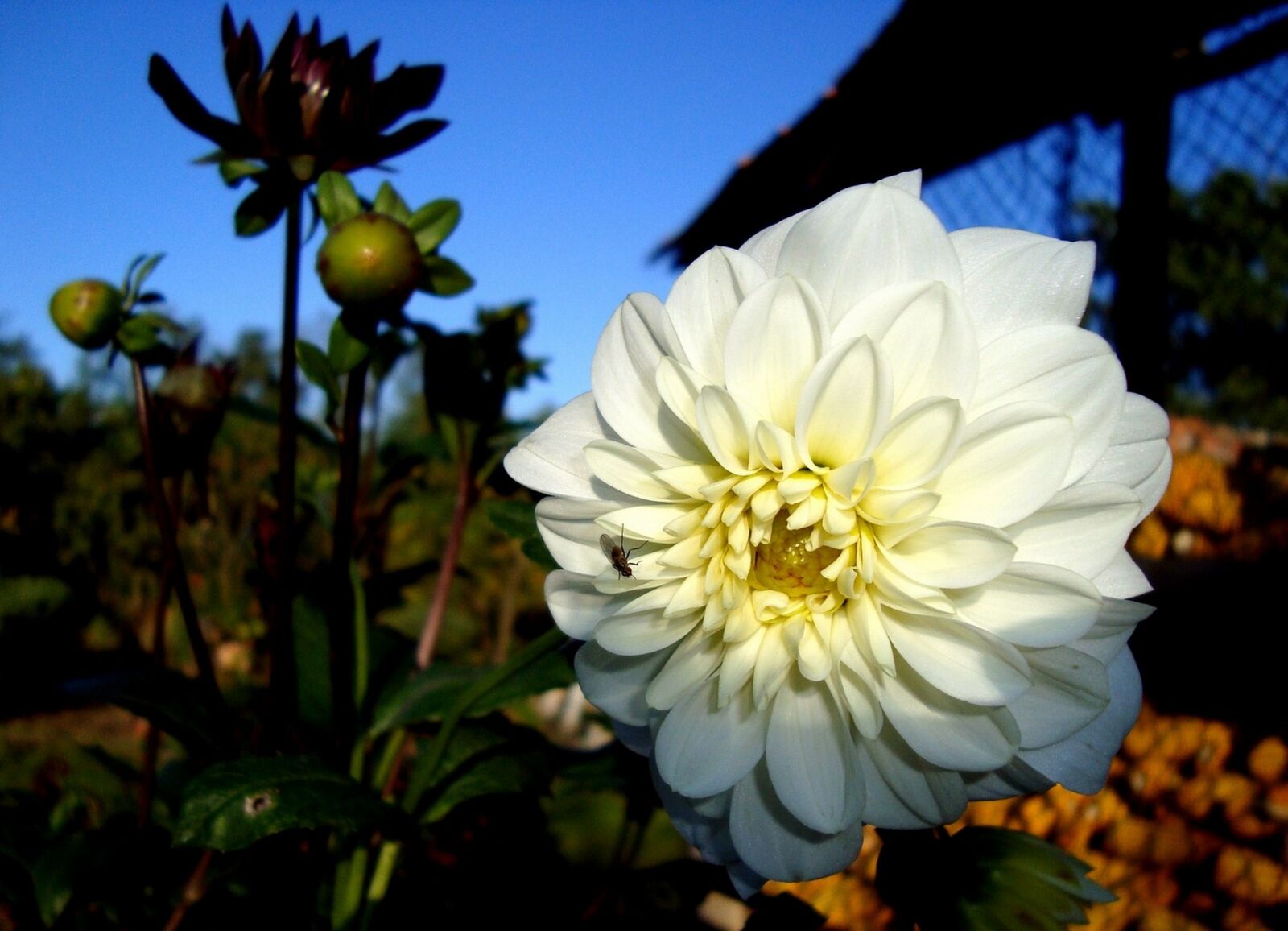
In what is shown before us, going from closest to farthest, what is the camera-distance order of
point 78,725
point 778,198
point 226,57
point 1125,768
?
1. point 226,57
2. point 1125,768
3. point 778,198
4. point 78,725

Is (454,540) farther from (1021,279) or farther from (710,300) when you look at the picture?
(1021,279)

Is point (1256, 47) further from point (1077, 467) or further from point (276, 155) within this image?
point (276, 155)

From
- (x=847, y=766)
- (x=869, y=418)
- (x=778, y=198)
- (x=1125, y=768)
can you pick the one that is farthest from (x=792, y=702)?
(x=778, y=198)

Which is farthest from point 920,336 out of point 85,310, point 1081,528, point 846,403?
point 85,310

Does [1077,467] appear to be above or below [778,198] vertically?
below

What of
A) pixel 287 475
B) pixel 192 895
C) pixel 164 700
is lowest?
pixel 192 895

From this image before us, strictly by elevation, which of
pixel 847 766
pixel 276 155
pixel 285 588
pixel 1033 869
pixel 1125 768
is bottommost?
pixel 1125 768

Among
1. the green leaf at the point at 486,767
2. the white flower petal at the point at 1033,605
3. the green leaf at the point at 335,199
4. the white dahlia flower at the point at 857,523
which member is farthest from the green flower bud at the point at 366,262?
the white flower petal at the point at 1033,605
